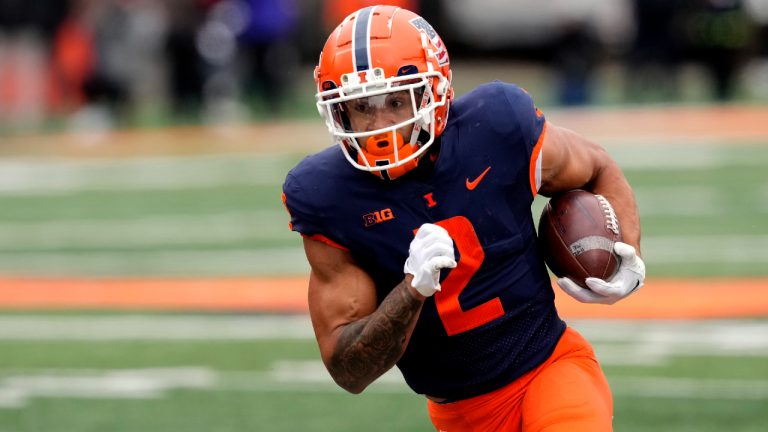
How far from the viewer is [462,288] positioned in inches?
165

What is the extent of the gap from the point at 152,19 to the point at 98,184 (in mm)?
5055

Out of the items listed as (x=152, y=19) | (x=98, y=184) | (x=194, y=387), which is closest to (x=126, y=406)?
(x=194, y=387)

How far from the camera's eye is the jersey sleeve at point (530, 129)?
13.9 feet

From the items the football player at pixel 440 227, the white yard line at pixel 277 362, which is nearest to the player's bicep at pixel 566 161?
the football player at pixel 440 227

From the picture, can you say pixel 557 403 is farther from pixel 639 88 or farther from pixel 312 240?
pixel 639 88

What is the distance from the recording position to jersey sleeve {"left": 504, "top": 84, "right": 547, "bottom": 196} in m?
4.25

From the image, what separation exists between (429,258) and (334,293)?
47 cm

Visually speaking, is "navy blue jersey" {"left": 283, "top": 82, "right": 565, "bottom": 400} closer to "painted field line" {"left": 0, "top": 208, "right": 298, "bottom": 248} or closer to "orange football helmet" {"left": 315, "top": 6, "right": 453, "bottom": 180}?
"orange football helmet" {"left": 315, "top": 6, "right": 453, "bottom": 180}

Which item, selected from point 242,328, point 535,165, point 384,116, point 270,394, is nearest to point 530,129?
point 535,165

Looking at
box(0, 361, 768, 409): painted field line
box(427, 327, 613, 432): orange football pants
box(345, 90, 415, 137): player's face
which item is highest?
box(345, 90, 415, 137): player's face

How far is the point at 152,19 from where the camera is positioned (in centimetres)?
1991

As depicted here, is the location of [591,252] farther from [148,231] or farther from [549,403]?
[148,231]

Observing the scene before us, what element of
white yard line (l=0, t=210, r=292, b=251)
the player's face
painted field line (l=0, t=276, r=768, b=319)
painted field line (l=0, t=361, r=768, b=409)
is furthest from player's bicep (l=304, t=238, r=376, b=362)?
white yard line (l=0, t=210, r=292, b=251)

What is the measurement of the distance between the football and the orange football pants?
236 mm
